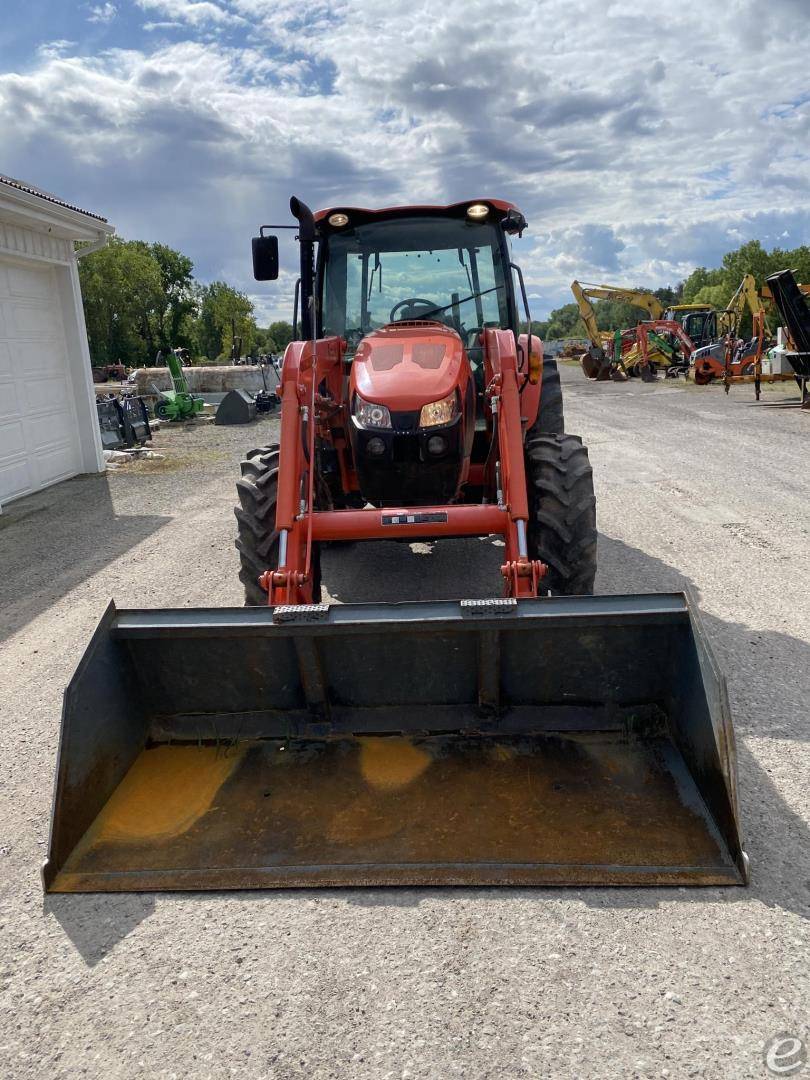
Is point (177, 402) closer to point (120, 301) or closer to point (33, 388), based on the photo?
point (33, 388)

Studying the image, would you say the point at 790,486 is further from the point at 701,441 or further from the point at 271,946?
the point at 271,946

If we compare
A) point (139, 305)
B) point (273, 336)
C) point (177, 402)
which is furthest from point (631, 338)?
point (273, 336)

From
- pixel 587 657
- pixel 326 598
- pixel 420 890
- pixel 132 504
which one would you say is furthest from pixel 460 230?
pixel 132 504

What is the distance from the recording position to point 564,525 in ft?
14.0

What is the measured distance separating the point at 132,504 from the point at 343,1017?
327 inches

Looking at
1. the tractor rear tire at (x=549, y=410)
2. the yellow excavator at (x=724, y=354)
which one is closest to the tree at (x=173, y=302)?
the yellow excavator at (x=724, y=354)

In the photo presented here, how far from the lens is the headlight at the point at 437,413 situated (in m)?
4.21

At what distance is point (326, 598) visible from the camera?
553cm

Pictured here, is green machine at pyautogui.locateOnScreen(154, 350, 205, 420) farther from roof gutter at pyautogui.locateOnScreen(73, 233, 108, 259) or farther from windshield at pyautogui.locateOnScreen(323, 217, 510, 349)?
windshield at pyautogui.locateOnScreen(323, 217, 510, 349)

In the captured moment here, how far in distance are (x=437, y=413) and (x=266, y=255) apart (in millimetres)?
1363

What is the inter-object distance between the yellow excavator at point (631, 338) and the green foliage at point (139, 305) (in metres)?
26.3

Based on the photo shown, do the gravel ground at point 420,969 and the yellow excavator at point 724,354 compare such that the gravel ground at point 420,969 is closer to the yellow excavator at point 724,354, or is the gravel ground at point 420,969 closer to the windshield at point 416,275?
the windshield at point 416,275

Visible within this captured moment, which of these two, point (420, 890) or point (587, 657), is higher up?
point (587, 657)

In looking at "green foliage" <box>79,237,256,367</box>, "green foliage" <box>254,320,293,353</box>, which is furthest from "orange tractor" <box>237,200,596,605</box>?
"green foliage" <box>254,320,293,353</box>
